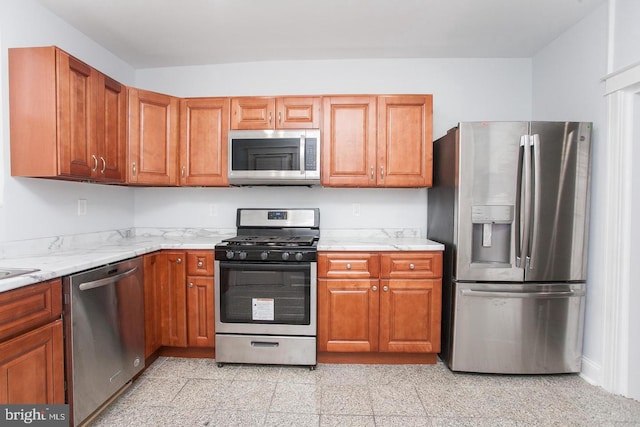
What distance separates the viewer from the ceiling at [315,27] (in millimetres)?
2111

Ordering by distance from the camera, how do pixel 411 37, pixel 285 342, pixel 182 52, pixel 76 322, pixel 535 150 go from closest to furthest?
pixel 76 322
pixel 535 150
pixel 285 342
pixel 411 37
pixel 182 52

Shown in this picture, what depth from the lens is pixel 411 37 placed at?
2.51 metres

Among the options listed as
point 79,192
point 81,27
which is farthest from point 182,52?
point 79,192

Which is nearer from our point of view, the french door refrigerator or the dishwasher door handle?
the dishwasher door handle

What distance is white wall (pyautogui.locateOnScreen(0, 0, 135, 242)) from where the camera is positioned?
1.83m

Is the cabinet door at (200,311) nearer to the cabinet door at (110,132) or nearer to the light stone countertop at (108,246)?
the light stone countertop at (108,246)

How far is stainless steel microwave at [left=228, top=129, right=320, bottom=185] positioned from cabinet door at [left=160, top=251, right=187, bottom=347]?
850 mm

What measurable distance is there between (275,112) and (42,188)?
1.76m

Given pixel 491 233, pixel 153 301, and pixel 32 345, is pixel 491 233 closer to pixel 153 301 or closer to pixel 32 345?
pixel 153 301

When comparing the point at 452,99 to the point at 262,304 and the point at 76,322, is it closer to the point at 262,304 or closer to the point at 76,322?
the point at 262,304

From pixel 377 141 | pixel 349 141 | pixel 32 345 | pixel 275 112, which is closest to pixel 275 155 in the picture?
pixel 275 112

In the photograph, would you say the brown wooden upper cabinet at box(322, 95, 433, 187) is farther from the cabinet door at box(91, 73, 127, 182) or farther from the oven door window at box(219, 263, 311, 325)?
the cabinet door at box(91, 73, 127, 182)

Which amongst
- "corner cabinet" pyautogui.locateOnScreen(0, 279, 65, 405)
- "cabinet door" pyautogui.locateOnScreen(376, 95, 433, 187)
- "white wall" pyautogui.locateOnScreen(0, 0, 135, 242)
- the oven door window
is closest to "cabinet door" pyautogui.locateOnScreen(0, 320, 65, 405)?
"corner cabinet" pyautogui.locateOnScreen(0, 279, 65, 405)

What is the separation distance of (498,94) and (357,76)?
1.38 m
